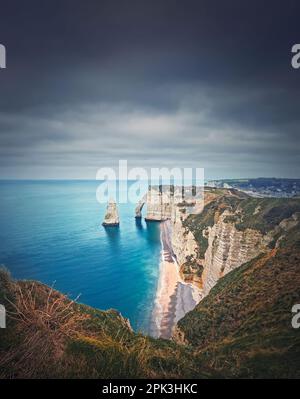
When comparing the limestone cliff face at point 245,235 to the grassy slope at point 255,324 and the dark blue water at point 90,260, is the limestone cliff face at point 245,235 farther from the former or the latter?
the dark blue water at point 90,260

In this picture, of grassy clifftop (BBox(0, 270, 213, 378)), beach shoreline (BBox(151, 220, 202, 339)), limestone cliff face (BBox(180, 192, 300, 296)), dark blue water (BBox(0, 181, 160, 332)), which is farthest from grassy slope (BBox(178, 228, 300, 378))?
dark blue water (BBox(0, 181, 160, 332))

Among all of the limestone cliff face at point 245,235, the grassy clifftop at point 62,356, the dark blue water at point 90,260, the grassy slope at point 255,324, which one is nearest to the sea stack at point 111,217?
the dark blue water at point 90,260

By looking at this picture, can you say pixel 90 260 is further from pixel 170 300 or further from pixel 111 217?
pixel 111 217

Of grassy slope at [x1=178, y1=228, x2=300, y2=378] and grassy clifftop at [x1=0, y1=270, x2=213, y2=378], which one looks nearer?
grassy clifftop at [x1=0, y1=270, x2=213, y2=378]

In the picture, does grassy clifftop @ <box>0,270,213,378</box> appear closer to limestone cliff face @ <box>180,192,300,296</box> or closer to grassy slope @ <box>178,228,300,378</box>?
grassy slope @ <box>178,228,300,378</box>

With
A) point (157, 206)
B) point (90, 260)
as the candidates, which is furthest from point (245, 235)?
point (157, 206)
